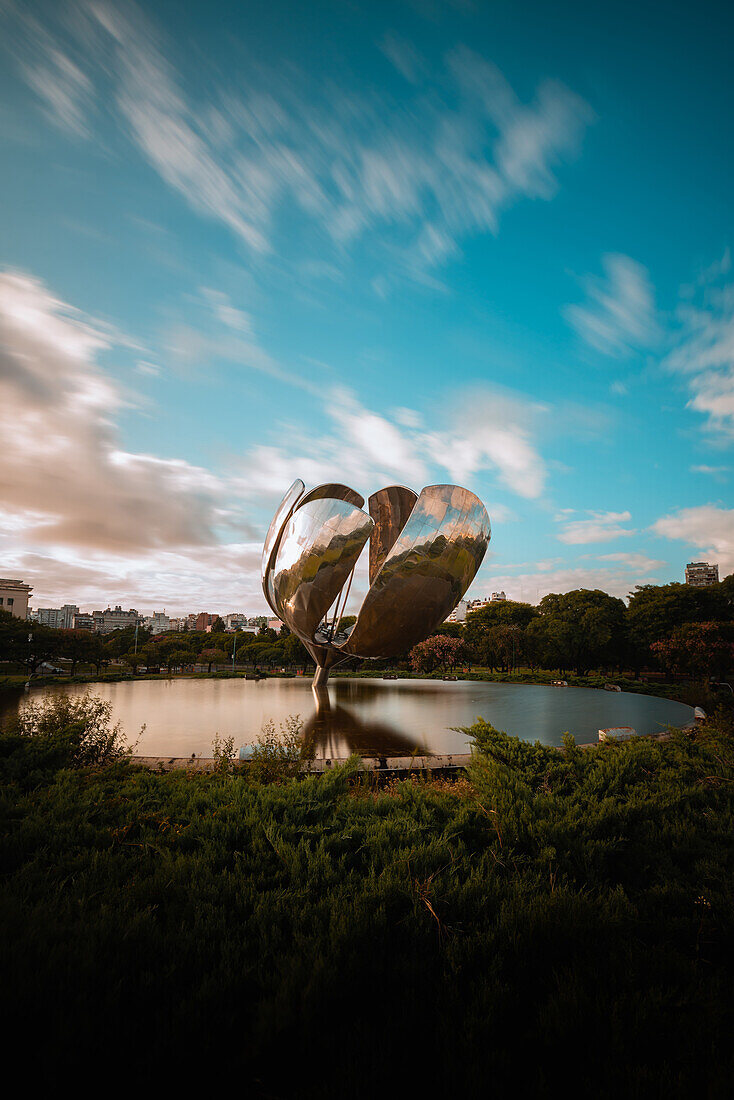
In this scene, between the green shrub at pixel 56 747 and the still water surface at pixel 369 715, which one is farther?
the still water surface at pixel 369 715

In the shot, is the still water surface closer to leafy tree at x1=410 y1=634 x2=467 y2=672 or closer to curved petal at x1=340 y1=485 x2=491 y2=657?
curved petal at x1=340 y1=485 x2=491 y2=657

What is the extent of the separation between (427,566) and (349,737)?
4.37 meters

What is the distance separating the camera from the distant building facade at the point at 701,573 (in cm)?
13175

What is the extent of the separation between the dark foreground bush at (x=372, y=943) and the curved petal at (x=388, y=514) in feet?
49.1

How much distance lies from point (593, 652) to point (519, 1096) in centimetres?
4769

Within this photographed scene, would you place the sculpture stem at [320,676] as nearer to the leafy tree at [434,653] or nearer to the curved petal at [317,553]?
the curved petal at [317,553]

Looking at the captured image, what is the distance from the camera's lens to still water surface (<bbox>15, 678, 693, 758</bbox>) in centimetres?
966

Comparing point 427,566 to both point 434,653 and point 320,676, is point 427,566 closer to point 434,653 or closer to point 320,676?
point 320,676

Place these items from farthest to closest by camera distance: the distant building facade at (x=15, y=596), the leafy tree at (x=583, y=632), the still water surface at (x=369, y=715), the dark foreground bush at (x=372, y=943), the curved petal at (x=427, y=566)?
the distant building facade at (x=15, y=596), the leafy tree at (x=583, y=632), the curved petal at (x=427, y=566), the still water surface at (x=369, y=715), the dark foreground bush at (x=372, y=943)

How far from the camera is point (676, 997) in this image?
2.11 metres

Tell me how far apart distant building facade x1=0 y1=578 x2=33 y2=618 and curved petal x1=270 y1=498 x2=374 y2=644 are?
77.9 meters

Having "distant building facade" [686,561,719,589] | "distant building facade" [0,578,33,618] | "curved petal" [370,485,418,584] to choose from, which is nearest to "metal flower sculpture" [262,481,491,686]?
"curved petal" [370,485,418,584]

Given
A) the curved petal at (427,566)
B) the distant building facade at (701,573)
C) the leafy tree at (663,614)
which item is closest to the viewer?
the curved petal at (427,566)

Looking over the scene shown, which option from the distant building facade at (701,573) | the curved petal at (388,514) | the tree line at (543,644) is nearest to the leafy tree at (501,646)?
the tree line at (543,644)
